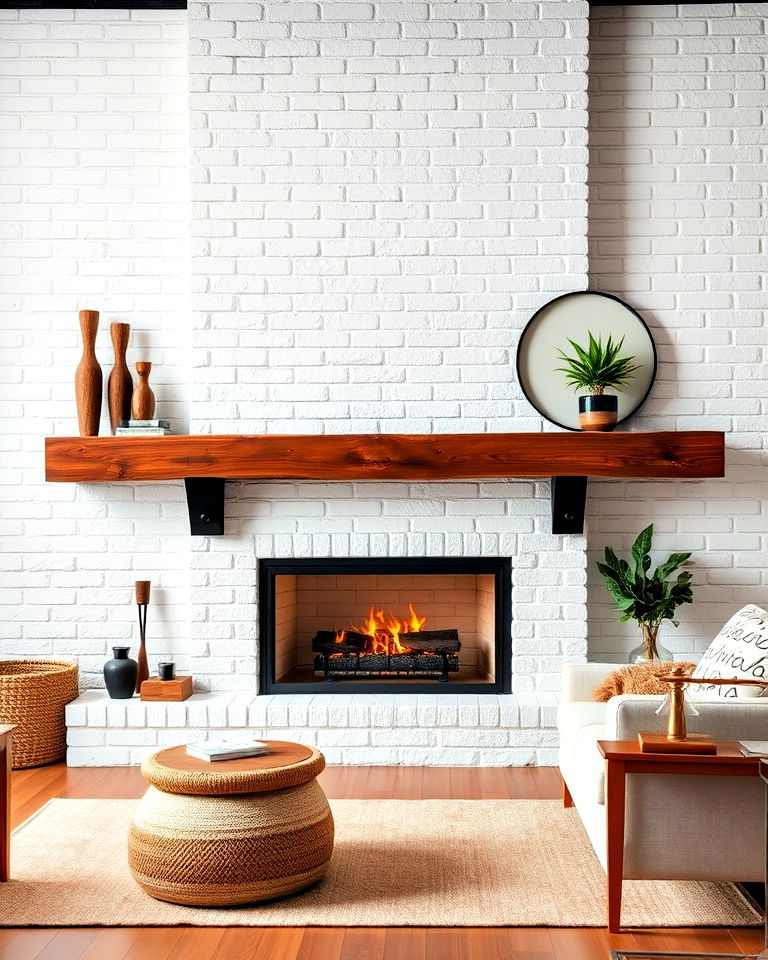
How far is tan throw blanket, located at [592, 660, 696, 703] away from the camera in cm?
319

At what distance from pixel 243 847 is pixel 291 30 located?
330 centimetres

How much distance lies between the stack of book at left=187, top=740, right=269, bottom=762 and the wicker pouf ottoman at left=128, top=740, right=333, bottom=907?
5 centimetres

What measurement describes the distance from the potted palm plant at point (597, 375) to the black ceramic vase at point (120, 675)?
6.92 feet

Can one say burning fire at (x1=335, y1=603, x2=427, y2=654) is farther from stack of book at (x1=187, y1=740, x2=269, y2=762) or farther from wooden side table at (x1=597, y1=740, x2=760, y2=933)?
wooden side table at (x1=597, y1=740, x2=760, y2=933)

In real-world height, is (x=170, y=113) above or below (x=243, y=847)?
above

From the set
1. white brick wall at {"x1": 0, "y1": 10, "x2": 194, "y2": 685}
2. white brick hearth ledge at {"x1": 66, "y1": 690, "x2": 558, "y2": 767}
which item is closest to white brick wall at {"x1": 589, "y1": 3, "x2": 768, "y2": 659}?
white brick hearth ledge at {"x1": 66, "y1": 690, "x2": 558, "y2": 767}

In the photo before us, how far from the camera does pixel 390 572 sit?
4535 mm

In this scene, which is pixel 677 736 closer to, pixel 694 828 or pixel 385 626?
pixel 694 828

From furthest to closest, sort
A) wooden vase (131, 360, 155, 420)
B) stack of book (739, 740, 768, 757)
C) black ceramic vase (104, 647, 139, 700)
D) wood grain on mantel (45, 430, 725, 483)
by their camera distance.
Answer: wooden vase (131, 360, 155, 420) < black ceramic vase (104, 647, 139, 700) < wood grain on mantel (45, 430, 725, 483) < stack of book (739, 740, 768, 757)

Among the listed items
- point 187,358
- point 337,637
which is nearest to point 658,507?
point 337,637

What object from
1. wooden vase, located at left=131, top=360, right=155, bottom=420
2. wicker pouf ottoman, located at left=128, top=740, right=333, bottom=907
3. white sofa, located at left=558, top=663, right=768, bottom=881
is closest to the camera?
white sofa, located at left=558, top=663, right=768, bottom=881

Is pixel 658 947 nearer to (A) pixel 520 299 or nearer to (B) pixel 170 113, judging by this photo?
(A) pixel 520 299

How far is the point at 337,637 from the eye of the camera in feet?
15.5

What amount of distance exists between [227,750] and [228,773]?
0.17 m
